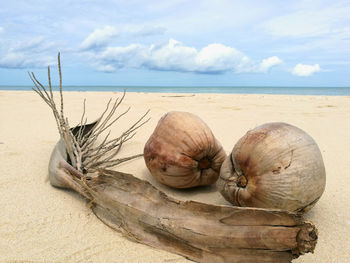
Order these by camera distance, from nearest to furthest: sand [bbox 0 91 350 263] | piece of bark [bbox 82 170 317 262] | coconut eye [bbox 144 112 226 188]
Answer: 1. piece of bark [bbox 82 170 317 262]
2. sand [bbox 0 91 350 263]
3. coconut eye [bbox 144 112 226 188]

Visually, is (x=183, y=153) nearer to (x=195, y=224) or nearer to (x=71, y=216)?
(x=195, y=224)

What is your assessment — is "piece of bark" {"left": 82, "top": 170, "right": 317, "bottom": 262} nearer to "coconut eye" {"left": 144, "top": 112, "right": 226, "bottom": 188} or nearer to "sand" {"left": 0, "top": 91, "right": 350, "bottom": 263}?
"sand" {"left": 0, "top": 91, "right": 350, "bottom": 263}

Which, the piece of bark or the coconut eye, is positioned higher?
the coconut eye

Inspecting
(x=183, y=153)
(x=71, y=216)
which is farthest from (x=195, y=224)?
(x=71, y=216)

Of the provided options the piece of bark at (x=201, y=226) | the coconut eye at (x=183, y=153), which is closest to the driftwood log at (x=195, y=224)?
the piece of bark at (x=201, y=226)

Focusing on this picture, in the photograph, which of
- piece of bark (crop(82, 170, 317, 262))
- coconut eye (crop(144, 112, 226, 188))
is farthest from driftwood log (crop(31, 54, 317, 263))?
coconut eye (crop(144, 112, 226, 188))

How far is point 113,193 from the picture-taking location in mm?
1699

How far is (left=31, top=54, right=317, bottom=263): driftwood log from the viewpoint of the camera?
122 cm

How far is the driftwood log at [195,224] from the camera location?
122 cm

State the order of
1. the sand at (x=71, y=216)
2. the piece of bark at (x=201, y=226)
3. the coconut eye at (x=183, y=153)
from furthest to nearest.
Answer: the coconut eye at (x=183, y=153)
the sand at (x=71, y=216)
the piece of bark at (x=201, y=226)

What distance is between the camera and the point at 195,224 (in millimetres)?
1396

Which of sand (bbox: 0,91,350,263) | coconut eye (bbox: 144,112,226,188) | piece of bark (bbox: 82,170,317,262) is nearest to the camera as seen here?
piece of bark (bbox: 82,170,317,262)

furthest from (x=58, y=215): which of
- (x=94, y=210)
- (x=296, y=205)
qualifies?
(x=296, y=205)

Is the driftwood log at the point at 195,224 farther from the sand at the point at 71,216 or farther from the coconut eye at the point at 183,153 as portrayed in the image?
the coconut eye at the point at 183,153
